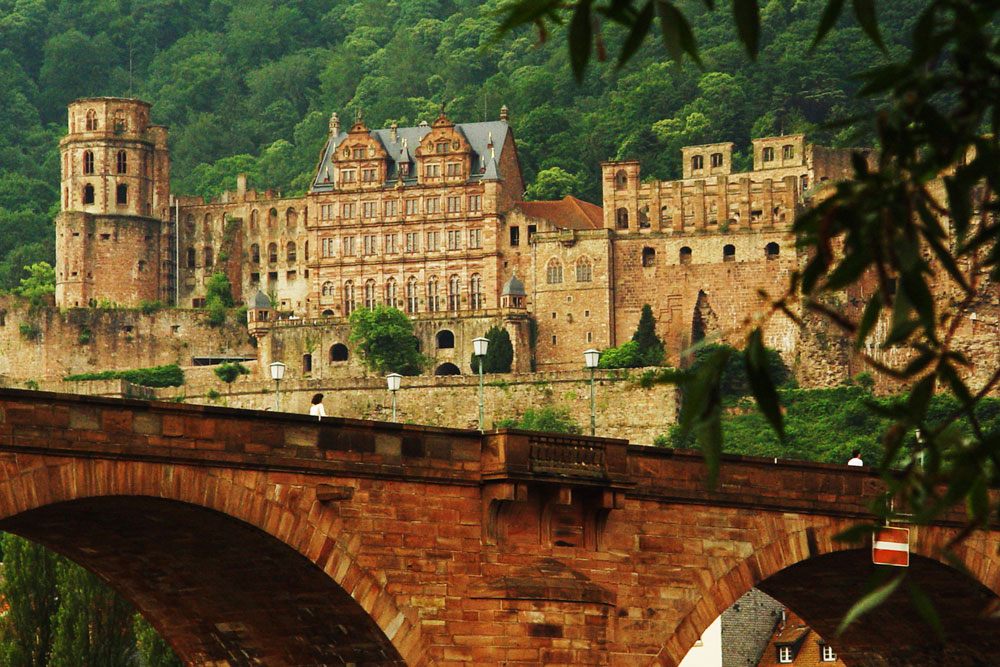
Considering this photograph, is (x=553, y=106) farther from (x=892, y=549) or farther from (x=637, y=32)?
(x=637, y=32)

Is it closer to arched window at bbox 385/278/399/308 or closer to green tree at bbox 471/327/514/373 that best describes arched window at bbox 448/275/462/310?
arched window at bbox 385/278/399/308

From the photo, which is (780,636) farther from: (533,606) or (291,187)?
(291,187)

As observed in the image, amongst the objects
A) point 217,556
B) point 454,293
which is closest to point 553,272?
point 454,293

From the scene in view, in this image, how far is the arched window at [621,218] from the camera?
445 ft

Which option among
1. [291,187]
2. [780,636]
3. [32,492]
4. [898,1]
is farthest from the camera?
[291,187]

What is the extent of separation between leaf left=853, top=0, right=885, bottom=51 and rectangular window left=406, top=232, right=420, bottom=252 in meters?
131

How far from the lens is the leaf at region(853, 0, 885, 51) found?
8852mm

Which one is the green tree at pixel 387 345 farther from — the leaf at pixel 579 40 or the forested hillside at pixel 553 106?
the leaf at pixel 579 40

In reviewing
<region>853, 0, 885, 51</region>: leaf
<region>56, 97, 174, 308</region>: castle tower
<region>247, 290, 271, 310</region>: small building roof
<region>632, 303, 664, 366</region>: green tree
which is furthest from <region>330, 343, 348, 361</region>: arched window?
<region>853, 0, 885, 51</region>: leaf

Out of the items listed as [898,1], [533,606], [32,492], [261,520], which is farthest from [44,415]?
[898,1]

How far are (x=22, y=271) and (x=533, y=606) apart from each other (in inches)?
5601

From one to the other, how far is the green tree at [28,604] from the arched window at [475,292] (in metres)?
76.8

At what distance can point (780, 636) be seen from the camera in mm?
77000

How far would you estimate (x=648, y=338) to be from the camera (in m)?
130
